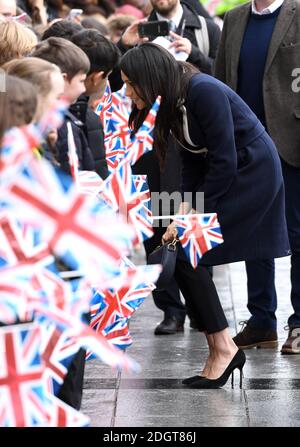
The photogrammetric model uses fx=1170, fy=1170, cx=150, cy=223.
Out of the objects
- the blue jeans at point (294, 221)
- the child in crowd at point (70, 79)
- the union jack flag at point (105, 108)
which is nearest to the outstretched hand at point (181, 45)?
the union jack flag at point (105, 108)

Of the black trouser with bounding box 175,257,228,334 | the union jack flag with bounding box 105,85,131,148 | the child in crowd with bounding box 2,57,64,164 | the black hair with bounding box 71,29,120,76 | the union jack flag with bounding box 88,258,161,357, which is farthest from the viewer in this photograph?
the union jack flag with bounding box 105,85,131,148

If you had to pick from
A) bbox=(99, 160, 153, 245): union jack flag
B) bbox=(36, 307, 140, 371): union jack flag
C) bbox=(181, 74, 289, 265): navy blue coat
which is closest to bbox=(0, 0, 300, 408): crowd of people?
bbox=(181, 74, 289, 265): navy blue coat

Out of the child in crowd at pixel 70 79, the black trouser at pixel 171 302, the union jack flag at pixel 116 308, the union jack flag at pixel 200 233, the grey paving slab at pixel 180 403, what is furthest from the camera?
the black trouser at pixel 171 302

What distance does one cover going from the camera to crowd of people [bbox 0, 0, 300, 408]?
4805 mm

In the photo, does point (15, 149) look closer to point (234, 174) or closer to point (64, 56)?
point (64, 56)

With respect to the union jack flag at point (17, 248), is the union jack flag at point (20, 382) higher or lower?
lower

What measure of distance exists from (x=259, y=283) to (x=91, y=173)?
2165mm

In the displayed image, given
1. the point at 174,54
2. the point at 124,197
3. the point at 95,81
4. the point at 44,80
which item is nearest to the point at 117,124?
the point at 95,81

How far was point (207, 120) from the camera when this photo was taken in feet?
17.0

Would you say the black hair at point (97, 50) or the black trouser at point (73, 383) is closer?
the black trouser at point (73, 383)

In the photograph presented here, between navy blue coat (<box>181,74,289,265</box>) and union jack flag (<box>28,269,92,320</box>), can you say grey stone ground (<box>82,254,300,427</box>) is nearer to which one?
navy blue coat (<box>181,74,289,265</box>)

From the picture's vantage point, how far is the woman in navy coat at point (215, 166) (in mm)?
5188

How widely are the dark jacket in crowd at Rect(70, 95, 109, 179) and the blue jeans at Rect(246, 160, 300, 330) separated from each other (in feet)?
4.38

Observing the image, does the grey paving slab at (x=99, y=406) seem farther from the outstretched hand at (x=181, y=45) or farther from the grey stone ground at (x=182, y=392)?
the outstretched hand at (x=181, y=45)
